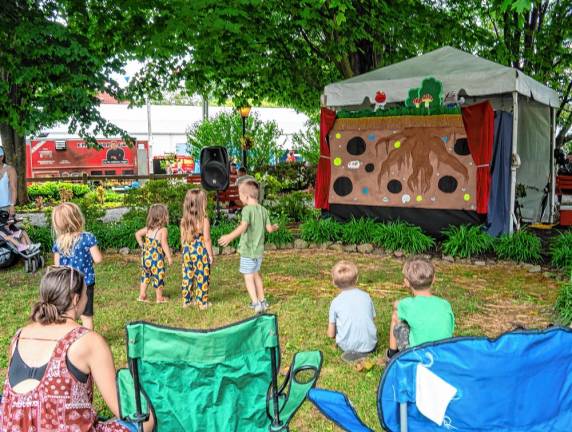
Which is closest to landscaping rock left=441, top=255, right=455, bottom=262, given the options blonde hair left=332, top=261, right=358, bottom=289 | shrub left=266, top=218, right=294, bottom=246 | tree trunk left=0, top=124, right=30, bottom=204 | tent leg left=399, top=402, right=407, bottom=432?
shrub left=266, top=218, right=294, bottom=246

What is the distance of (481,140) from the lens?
31.5 ft

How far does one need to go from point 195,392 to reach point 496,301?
4.91 m

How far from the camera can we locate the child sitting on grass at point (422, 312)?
381 cm

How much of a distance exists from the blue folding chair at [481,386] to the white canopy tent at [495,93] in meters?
7.68

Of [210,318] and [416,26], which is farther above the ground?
[416,26]

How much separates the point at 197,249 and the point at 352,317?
92.1 inches

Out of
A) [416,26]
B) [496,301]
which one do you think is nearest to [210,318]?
[496,301]

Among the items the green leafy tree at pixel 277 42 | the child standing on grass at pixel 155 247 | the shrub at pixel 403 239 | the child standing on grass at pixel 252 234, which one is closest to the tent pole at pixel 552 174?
the green leafy tree at pixel 277 42

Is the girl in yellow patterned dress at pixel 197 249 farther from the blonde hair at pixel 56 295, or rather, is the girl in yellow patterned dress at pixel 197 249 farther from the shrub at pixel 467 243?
the shrub at pixel 467 243

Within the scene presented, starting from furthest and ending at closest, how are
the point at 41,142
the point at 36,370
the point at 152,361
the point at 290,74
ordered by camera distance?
1. the point at 41,142
2. the point at 290,74
3. the point at 152,361
4. the point at 36,370

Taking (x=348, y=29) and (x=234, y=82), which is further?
(x=234, y=82)

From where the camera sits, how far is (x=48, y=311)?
8.13 ft

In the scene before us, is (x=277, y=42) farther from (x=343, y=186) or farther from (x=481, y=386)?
(x=481, y=386)

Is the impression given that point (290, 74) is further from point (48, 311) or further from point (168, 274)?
point (48, 311)
